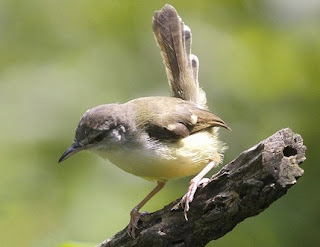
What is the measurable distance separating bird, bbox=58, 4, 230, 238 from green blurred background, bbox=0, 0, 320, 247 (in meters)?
0.39

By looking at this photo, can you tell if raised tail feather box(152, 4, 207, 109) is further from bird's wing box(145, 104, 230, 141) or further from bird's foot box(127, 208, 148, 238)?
bird's foot box(127, 208, 148, 238)

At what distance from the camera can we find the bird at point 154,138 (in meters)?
3.96

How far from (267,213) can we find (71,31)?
1.96 meters

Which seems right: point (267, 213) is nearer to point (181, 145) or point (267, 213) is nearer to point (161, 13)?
point (181, 145)

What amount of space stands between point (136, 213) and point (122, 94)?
1.30 m

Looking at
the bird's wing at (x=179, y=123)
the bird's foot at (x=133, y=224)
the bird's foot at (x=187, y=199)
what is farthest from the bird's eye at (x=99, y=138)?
the bird's foot at (x=187, y=199)

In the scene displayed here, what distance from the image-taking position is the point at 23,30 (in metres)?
5.40

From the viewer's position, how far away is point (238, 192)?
121 inches

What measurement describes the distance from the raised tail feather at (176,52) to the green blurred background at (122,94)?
0.62 feet

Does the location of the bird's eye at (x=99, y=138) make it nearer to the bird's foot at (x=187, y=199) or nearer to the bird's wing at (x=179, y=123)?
the bird's wing at (x=179, y=123)

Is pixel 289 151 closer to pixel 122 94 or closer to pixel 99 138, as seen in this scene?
pixel 99 138

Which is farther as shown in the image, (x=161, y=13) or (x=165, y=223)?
(x=161, y=13)

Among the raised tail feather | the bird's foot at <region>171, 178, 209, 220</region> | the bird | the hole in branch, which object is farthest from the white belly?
the hole in branch

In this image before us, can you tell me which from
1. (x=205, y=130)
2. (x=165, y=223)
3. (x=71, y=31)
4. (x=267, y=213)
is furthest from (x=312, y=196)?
(x=71, y=31)
